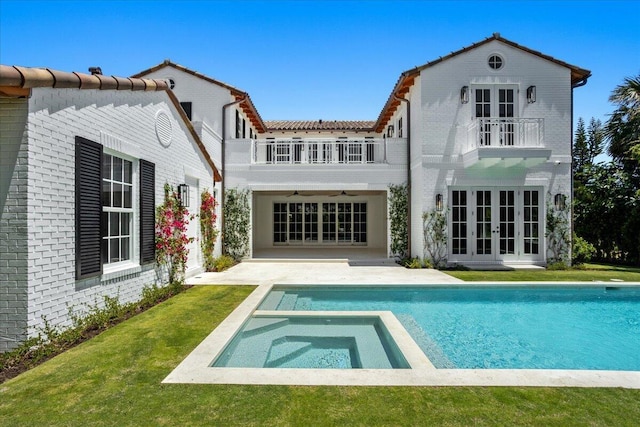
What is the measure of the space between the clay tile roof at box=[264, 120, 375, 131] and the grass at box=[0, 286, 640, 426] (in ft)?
59.4

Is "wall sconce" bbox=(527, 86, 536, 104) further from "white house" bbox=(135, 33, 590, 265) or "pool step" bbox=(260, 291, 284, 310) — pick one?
"pool step" bbox=(260, 291, 284, 310)

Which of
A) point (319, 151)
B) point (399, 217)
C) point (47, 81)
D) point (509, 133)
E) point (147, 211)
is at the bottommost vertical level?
point (399, 217)

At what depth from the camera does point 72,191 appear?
17.4 feet

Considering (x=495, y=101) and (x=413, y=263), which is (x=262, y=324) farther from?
(x=495, y=101)

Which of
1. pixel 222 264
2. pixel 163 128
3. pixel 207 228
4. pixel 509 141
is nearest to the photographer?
pixel 163 128

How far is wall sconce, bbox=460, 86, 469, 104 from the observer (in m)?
13.0

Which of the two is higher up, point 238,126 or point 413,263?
point 238,126

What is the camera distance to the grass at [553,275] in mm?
10484

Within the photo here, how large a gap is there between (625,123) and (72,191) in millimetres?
19630

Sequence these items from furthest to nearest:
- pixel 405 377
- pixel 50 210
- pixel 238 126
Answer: pixel 238 126 < pixel 50 210 < pixel 405 377

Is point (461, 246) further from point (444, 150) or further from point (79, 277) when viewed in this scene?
point (79, 277)

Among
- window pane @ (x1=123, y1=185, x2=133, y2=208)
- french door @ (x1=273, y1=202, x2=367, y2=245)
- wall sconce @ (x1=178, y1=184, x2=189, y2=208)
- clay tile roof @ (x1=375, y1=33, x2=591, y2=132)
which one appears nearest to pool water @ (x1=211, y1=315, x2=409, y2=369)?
window pane @ (x1=123, y1=185, x2=133, y2=208)

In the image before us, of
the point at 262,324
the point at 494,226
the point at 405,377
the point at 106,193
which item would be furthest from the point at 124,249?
the point at 494,226

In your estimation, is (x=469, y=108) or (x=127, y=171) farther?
(x=469, y=108)
